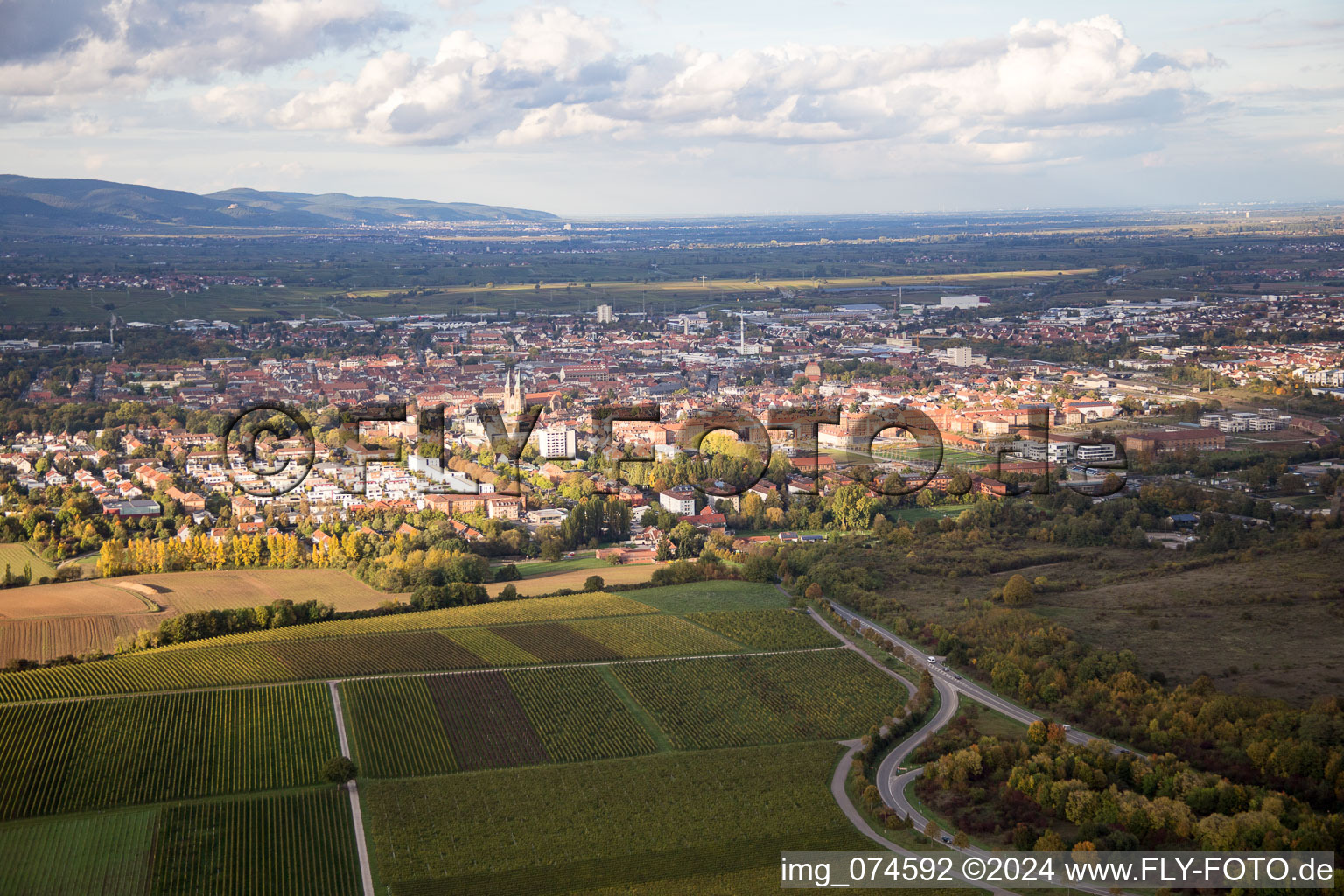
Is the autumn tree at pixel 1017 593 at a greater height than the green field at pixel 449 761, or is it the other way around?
the autumn tree at pixel 1017 593

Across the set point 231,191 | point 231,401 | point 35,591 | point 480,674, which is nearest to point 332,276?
point 231,401

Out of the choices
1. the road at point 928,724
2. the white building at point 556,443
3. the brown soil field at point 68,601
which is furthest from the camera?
the white building at point 556,443

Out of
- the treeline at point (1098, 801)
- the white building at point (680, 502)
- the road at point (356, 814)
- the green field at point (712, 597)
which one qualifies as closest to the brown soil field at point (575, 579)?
the green field at point (712, 597)

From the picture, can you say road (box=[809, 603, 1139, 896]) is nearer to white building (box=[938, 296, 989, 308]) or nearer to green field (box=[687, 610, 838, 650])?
green field (box=[687, 610, 838, 650])

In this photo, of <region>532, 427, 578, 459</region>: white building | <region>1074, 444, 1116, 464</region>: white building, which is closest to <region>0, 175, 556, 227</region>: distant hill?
<region>532, 427, 578, 459</region>: white building

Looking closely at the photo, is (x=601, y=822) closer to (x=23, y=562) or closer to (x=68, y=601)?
(x=68, y=601)

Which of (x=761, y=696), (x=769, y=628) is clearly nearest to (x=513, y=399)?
(x=769, y=628)

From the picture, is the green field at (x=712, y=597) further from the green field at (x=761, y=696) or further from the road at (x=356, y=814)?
the road at (x=356, y=814)
